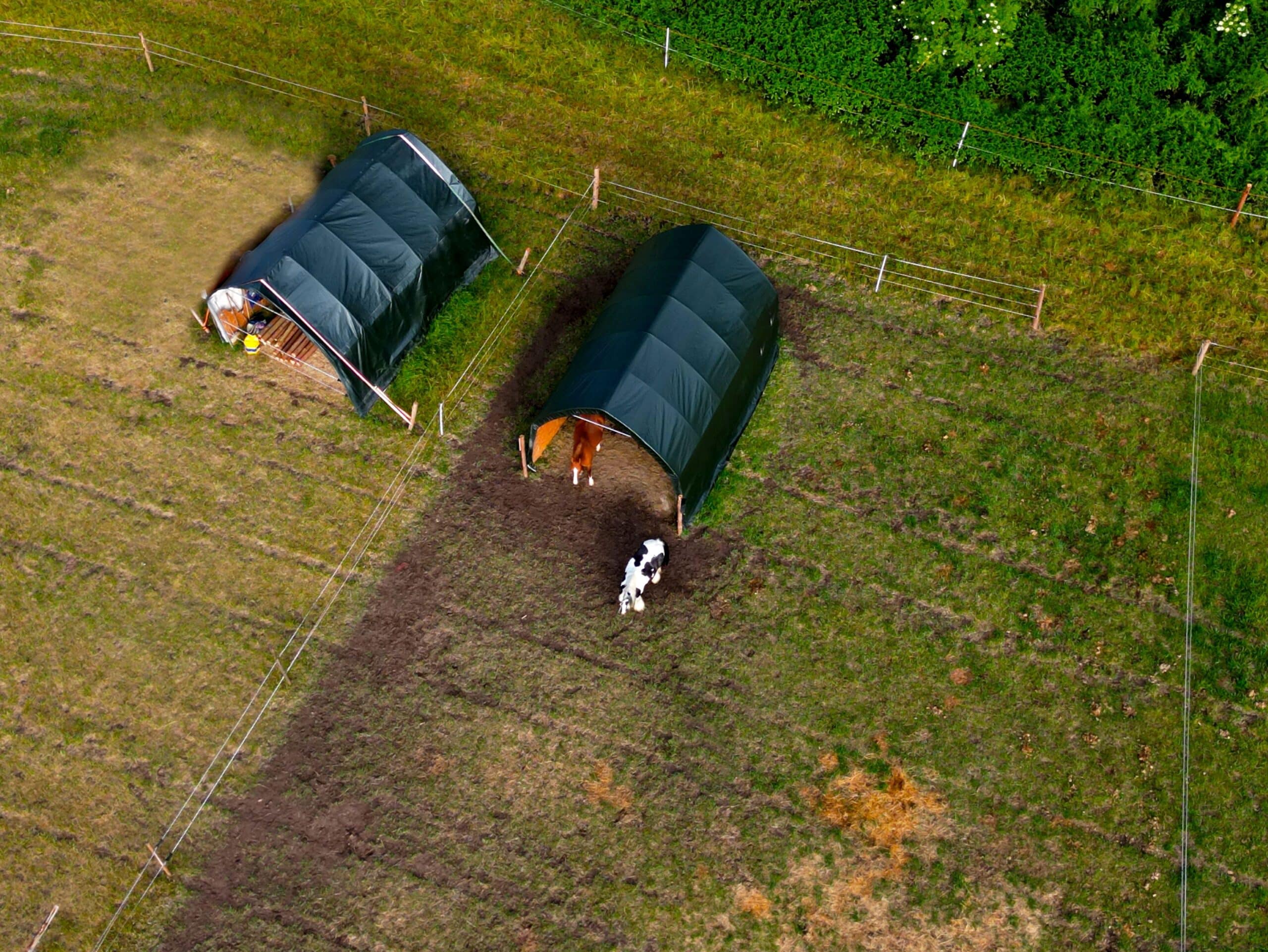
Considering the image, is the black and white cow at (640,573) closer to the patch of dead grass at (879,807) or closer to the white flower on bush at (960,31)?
the patch of dead grass at (879,807)

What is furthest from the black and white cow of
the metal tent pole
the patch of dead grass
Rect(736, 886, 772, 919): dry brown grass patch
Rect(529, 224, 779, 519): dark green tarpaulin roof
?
the metal tent pole

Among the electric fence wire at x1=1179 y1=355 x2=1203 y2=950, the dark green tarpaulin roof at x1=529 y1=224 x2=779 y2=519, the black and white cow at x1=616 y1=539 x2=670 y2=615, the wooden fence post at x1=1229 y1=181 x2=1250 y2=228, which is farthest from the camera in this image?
the wooden fence post at x1=1229 y1=181 x2=1250 y2=228

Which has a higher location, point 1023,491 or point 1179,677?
point 1023,491

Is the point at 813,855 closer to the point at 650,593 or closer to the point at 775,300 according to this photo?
the point at 650,593

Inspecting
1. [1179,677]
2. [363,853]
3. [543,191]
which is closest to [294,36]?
[543,191]

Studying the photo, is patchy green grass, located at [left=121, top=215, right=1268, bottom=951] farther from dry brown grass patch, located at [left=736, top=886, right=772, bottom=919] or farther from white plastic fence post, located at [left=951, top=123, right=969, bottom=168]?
white plastic fence post, located at [left=951, top=123, right=969, bottom=168]

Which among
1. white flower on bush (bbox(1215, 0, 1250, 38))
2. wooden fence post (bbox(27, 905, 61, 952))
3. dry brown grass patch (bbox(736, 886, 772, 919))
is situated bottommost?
wooden fence post (bbox(27, 905, 61, 952))

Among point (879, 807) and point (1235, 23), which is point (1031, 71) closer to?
point (1235, 23)
